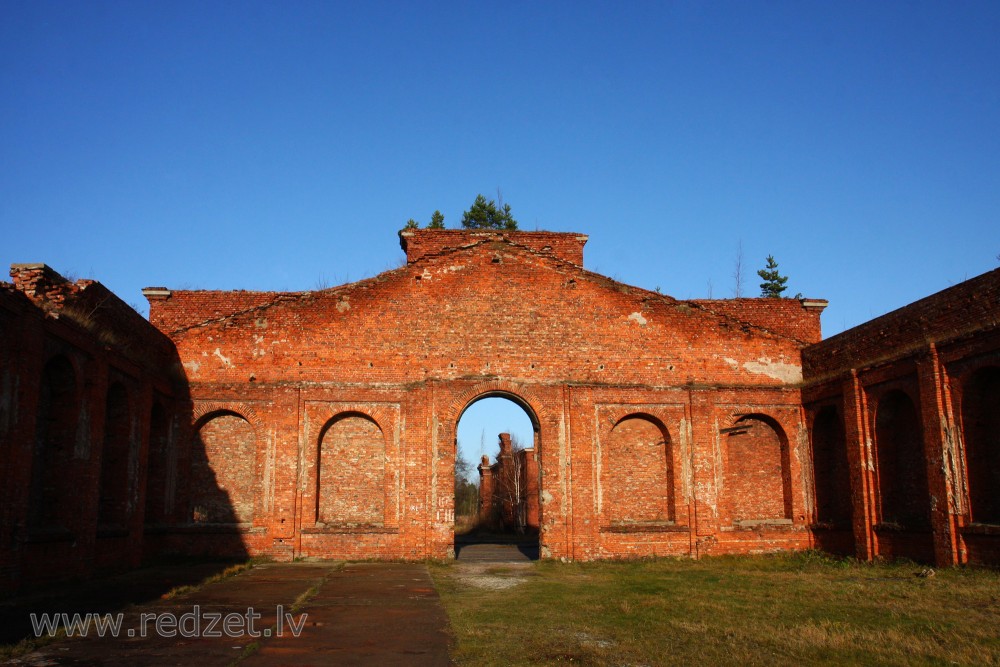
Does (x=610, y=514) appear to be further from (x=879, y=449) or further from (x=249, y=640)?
(x=249, y=640)

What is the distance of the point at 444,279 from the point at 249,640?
1190 centimetres

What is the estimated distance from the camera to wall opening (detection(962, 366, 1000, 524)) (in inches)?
535

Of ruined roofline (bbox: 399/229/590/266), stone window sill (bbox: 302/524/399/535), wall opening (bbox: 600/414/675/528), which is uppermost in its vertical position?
ruined roofline (bbox: 399/229/590/266)

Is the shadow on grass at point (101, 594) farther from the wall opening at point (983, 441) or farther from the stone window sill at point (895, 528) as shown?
the wall opening at point (983, 441)

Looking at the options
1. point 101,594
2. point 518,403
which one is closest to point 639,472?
point 518,403

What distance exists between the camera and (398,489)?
58.5 ft

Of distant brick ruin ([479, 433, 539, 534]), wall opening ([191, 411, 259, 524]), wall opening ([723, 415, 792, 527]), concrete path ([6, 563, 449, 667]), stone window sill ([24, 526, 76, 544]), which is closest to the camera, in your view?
concrete path ([6, 563, 449, 667])

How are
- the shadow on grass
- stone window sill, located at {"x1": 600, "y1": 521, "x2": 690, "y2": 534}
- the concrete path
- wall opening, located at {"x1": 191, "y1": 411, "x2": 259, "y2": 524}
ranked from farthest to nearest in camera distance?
wall opening, located at {"x1": 191, "y1": 411, "x2": 259, "y2": 524}, stone window sill, located at {"x1": 600, "y1": 521, "x2": 690, "y2": 534}, the shadow on grass, the concrete path

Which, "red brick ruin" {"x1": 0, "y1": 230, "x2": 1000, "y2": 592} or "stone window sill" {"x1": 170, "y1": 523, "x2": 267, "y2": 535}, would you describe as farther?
"stone window sill" {"x1": 170, "y1": 523, "x2": 267, "y2": 535}

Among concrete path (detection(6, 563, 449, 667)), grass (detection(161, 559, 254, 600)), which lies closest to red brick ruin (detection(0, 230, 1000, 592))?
grass (detection(161, 559, 254, 600))

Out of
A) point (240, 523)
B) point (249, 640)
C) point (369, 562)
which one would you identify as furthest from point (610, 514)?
point (249, 640)

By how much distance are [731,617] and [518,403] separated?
9.66 m

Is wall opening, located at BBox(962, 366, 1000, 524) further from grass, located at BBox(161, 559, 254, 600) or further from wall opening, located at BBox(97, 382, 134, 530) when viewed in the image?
wall opening, located at BBox(97, 382, 134, 530)

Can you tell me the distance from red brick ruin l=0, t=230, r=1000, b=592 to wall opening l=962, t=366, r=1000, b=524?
6.10 ft
